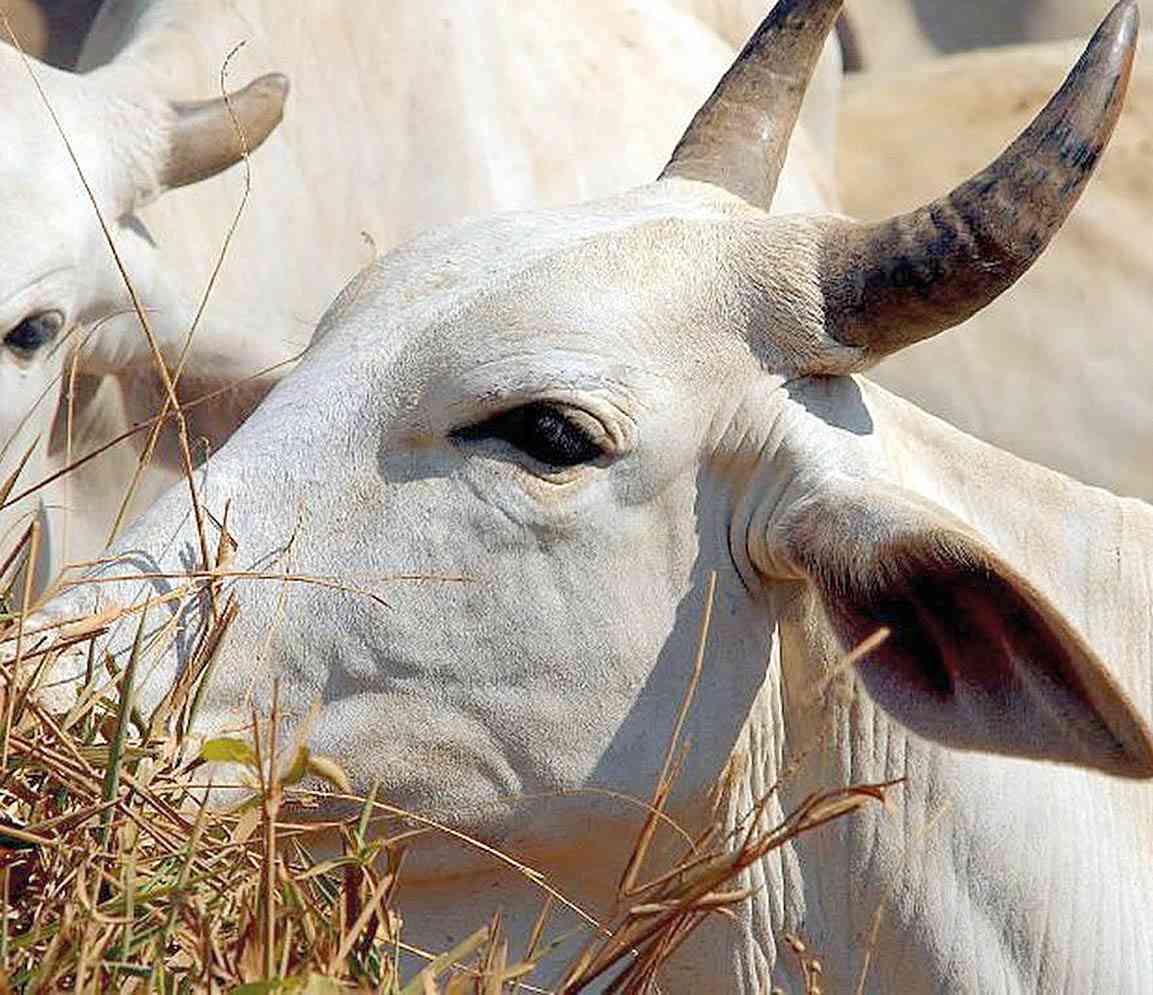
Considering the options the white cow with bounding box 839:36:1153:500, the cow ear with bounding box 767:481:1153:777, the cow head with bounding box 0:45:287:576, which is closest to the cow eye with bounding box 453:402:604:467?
the cow ear with bounding box 767:481:1153:777

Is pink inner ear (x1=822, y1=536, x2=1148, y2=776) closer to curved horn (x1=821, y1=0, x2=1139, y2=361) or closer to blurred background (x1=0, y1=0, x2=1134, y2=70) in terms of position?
curved horn (x1=821, y1=0, x2=1139, y2=361)

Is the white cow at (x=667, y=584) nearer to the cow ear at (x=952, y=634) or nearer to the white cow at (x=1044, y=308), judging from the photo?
the cow ear at (x=952, y=634)

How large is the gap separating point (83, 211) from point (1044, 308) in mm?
3207

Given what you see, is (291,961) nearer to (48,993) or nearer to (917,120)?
(48,993)

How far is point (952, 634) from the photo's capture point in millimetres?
2729

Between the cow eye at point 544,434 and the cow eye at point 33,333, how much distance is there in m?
1.91

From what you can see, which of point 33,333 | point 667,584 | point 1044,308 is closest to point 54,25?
point 1044,308

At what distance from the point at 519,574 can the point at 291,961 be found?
27.9 inches

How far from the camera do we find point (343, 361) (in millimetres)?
2988

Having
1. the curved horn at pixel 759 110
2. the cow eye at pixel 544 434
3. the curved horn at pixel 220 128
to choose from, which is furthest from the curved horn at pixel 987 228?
the curved horn at pixel 220 128

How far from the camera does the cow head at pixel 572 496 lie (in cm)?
285

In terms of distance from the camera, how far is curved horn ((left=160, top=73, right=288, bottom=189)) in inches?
192

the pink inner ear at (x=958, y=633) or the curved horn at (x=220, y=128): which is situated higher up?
the pink inner ear at (x=958, y=633)

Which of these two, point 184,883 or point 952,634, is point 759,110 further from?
point 184,883
